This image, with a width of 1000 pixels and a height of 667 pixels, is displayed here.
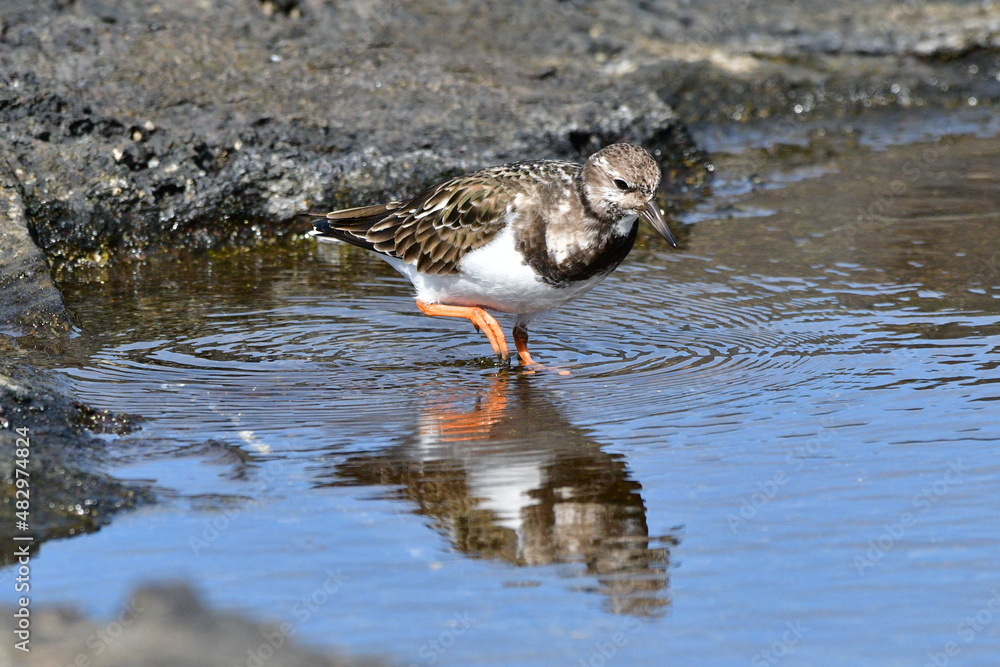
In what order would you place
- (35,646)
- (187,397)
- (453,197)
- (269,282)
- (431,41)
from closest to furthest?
(35,646) → (187,397) → (453,197) → (269,282) → (431,41)

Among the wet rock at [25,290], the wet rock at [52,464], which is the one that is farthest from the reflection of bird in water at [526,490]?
the wet rock at [25,290]

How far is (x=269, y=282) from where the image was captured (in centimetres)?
819

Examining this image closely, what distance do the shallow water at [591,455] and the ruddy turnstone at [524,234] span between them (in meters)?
0.39

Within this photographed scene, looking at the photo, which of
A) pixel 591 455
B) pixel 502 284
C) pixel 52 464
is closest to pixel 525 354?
pixel 502 284

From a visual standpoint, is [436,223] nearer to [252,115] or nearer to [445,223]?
[445,223]

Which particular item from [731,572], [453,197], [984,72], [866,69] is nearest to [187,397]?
[453,197]

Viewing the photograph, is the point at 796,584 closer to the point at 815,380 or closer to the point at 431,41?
the point at 815,380

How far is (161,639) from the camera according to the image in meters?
4.00

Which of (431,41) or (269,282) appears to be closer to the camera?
(269,282)

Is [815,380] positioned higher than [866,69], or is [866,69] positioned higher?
[866,69]

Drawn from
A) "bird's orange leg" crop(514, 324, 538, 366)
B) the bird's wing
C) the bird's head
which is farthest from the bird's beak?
"bird's orange leg" crop(514, 324, 538, 366)

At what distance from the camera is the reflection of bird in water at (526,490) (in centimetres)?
448

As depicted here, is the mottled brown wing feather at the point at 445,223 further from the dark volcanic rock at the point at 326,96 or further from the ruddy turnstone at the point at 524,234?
the dark volcanic rock at the point at 326,96

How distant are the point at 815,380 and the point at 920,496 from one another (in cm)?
141
